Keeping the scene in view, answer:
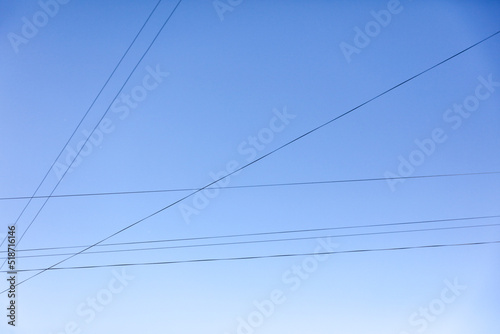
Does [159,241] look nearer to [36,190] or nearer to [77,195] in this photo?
[77,195]

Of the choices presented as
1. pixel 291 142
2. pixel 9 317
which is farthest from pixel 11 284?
pixel 291 142

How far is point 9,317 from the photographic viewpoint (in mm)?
6305

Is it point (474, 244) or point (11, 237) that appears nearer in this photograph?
point (11, 237)

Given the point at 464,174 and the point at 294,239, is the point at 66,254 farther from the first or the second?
the point at 464,174

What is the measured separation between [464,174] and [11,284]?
25.4 feet

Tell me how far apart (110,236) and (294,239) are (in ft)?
10.1

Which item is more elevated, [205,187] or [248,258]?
[205,187]

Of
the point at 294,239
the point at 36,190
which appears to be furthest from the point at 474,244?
the point at 36,190

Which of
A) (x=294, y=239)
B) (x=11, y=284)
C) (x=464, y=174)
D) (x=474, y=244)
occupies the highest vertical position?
(x=11, y=284)

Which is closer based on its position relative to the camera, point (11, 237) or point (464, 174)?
point (11, 237)

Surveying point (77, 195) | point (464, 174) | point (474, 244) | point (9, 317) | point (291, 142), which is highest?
point (77, 195)

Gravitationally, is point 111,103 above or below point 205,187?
above

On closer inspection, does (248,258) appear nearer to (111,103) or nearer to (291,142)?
(291,142)

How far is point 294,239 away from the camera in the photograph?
679 cm
